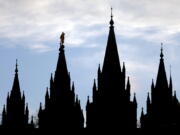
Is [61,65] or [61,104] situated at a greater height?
[61,65]

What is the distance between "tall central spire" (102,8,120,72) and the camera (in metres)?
87.9

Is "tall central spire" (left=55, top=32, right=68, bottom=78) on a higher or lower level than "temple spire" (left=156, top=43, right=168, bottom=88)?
higher

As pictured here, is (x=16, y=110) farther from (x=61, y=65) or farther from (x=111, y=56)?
(x=111, y=56)

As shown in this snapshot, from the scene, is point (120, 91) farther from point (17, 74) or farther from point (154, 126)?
point (17, 74)

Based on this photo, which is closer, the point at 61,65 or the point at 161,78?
the point at 161,78

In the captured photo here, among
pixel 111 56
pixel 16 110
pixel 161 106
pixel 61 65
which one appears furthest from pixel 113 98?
pixel 16 110

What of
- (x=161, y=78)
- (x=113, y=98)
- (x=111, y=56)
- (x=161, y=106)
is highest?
(x=111, y=56)

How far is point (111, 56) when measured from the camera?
290ft

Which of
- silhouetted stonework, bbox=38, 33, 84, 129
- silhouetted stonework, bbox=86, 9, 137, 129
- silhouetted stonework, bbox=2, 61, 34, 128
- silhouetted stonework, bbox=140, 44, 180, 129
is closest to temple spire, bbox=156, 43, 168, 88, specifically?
silhouetted stonework, bbox=140, 44, 180, 129

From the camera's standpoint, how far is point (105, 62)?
88.2 meters

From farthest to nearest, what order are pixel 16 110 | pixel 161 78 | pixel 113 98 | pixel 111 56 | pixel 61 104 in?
pixel 16 110 < pixel 61 104 < pixel 161 78 < pixel 111 56 < pixel 113 98

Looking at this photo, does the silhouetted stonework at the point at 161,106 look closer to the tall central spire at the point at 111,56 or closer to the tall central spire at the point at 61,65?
the tall central spire at the point at 111,56

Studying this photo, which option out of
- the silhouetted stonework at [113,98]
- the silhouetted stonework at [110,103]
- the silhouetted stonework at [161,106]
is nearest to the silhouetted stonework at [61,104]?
the silhouetted stonework at [110,103]

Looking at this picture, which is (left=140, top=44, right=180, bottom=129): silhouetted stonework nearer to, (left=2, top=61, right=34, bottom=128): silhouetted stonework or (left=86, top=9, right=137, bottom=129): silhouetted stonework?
(left=86, top=9, right=137, bottom=129): silhouetted stonework
